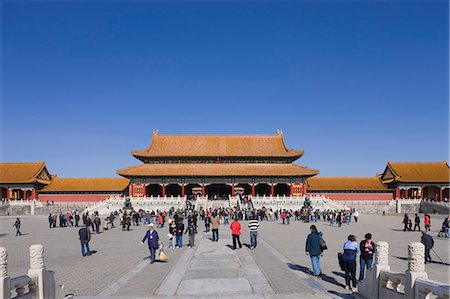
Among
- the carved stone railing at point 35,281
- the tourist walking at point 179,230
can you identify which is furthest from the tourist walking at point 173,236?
the carved stone railing at point 35,281

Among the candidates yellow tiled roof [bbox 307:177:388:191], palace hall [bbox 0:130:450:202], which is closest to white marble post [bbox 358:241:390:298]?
palace hall [bbox 0:130:450:202]

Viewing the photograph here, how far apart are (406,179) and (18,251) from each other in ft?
183

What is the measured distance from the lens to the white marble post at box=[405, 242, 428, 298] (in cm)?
754

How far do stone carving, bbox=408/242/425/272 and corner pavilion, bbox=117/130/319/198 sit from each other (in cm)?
4845

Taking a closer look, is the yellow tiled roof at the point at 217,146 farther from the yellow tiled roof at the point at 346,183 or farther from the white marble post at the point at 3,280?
the white marble post at the point at 3,280

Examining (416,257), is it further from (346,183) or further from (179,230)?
(346,183)

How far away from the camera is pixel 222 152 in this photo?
6378 centimetres

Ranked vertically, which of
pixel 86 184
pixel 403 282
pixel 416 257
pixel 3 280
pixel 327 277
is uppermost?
pixel 416 257

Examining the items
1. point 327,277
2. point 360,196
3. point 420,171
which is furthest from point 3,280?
point 420,171

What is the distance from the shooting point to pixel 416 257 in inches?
299

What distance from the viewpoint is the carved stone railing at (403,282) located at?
280 inches

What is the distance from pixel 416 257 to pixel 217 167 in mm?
52716

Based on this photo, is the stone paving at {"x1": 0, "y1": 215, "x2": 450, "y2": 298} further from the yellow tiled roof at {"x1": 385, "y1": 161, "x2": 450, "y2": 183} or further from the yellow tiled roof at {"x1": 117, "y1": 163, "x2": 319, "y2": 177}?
the yellow tiled roof at {"x1": 385, "y1": 161, "x2": 450, "y2": 183}

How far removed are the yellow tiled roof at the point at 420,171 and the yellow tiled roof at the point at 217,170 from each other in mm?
14202
